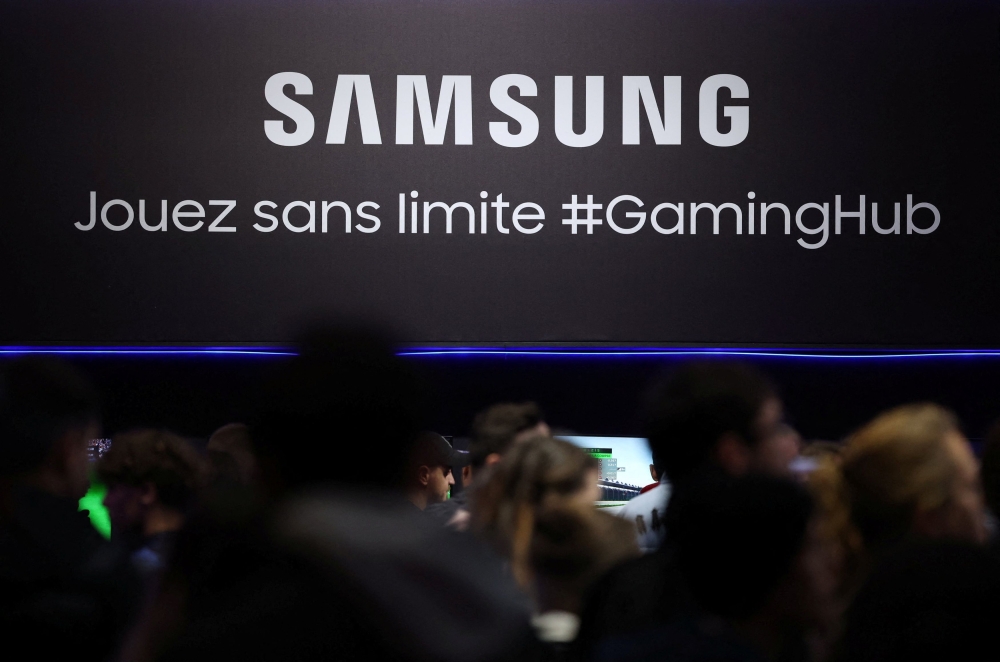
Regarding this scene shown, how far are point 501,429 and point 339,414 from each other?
191 centimetres

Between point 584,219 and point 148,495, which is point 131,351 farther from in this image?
point 584,219

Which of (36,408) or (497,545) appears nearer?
(36,408)

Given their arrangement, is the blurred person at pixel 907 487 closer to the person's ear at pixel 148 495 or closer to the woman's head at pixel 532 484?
the woman's head at pixel 532 484

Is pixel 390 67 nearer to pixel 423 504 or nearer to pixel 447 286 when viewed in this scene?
pixel 447 286

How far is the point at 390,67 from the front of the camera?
443 centimetres

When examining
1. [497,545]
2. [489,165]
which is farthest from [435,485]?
[497,545]

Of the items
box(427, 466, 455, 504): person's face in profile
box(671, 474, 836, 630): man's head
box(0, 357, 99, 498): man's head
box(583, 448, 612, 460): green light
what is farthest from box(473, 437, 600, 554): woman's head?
box(583, 448, 612, 460): green light

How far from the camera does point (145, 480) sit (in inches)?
106

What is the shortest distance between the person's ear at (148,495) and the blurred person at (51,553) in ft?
2.97

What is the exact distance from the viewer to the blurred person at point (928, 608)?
129cm

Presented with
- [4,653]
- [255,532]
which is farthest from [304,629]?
[4,653]

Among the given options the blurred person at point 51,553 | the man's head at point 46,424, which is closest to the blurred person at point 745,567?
the blurred person at point 51,553

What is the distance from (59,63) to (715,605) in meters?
4.01

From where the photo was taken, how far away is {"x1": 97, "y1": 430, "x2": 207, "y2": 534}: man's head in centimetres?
268
